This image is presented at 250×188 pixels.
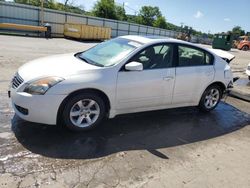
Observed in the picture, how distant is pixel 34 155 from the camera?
356 centimetres

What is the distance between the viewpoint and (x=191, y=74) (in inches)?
212

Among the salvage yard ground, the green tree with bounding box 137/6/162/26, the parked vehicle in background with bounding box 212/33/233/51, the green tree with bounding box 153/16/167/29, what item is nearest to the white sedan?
the salvage yard ground

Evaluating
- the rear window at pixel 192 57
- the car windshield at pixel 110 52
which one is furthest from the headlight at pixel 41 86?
the rear window at pixel 192 57

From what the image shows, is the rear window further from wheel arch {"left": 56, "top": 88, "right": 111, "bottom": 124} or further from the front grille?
the front grille

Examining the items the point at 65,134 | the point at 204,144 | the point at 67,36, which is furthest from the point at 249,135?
the point at 67,36

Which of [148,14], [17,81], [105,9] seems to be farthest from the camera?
[148,14]

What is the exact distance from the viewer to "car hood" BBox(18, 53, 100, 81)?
4.10 m

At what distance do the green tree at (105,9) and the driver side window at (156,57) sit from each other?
5267 centimetres

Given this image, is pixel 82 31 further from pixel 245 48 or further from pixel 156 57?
pixel 245 48

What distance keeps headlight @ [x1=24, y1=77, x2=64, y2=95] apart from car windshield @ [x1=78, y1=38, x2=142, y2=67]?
915 mm

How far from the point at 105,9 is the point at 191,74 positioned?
53.1 metres

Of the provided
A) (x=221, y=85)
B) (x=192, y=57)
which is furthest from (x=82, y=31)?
(x=192, y=57)

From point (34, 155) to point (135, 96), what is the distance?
1934 mm

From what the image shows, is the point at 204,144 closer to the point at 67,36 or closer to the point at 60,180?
the point at 60,180
